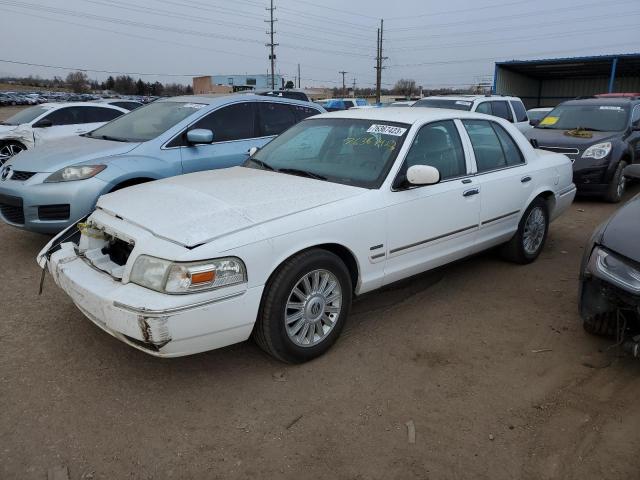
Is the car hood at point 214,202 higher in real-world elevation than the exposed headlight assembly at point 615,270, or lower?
higher

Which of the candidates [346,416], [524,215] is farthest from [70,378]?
[524,215]

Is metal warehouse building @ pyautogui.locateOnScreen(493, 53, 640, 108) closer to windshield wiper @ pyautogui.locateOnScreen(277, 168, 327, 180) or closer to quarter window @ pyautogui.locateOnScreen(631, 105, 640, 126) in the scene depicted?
quarter window @ pyautogui.locateOnScreen(631, 105, 640, 126)

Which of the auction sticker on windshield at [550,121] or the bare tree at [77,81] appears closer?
the auction sticker on windshield at [550,121]

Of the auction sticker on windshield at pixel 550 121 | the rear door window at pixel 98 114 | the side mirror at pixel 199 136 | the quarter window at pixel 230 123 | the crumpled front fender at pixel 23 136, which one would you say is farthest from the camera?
the rear door window at pixel 98 114

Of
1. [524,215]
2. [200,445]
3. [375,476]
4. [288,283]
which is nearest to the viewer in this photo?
[375,476]

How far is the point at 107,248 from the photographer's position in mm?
3436

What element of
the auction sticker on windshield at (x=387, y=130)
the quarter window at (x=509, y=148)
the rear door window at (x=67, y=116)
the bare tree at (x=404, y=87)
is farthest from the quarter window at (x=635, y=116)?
the bare tree at (x=404, y=87)

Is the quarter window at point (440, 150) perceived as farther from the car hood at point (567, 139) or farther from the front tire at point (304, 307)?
the car hood at point (567, 139)

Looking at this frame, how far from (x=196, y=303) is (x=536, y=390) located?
212 cm

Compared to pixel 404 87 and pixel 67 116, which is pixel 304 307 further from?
pixel 404 87

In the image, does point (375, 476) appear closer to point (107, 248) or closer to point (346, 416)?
point (346, 416)

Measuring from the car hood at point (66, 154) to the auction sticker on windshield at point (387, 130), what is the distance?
2.80 metres

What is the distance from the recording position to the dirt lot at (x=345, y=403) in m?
2.49

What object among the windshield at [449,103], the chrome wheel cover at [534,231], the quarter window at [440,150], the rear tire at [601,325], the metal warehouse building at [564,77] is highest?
the metal warehouse building at [564,77]
